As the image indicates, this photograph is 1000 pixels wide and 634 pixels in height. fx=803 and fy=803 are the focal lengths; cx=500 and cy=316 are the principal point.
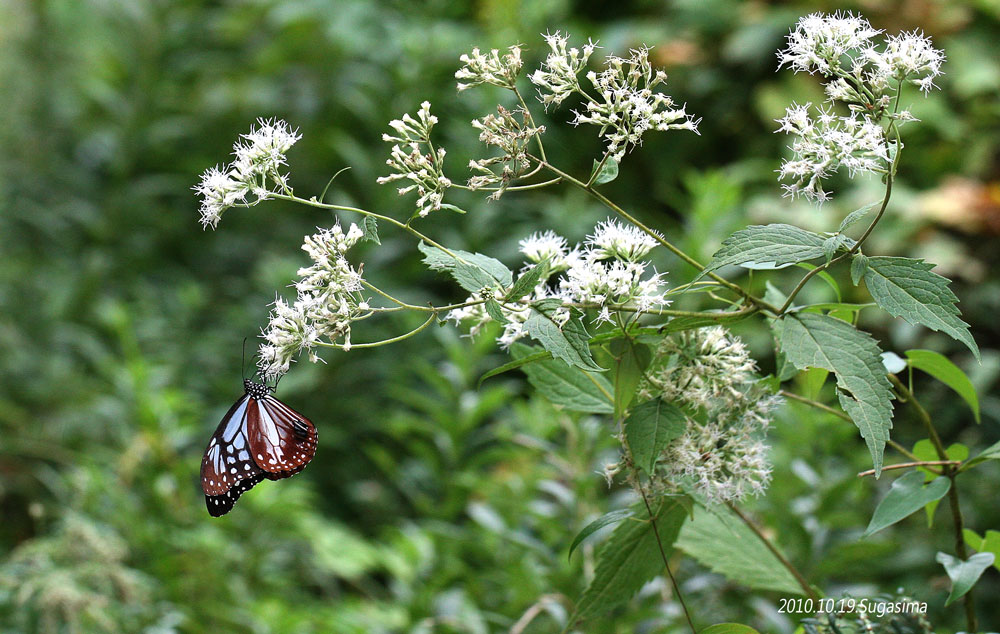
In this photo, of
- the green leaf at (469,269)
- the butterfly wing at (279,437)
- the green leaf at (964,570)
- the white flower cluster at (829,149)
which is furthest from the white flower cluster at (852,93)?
the butterfly wing at (279,437)

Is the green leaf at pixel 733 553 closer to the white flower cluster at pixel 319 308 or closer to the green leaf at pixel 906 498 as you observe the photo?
the green leaf at pixel 906 498

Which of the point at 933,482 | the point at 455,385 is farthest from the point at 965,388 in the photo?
the point at 455,385

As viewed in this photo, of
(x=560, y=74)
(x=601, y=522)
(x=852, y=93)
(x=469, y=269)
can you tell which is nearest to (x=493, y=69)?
(x=560, y=74)

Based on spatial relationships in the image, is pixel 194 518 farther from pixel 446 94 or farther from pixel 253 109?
pixel 253 109

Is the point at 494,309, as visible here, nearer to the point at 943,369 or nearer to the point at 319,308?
the point at 319,308

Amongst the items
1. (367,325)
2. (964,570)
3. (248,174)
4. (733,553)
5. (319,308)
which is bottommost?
(964,570)

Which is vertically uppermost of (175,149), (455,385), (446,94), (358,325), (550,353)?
(175,149)

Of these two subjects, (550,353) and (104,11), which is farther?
(104,11)
